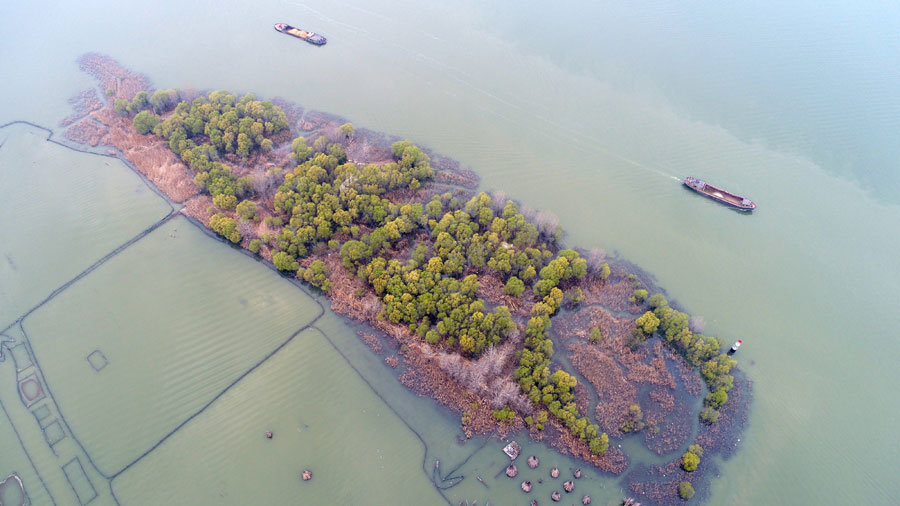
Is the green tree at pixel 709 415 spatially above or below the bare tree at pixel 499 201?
below

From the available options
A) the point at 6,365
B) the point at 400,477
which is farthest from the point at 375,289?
the point at 6,365

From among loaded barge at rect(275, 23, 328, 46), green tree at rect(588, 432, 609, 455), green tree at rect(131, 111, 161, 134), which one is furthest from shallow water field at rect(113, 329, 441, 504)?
loaded barge at rect(275, 23, 328, 46)

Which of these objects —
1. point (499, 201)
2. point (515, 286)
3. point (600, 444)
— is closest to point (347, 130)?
point (499, 201)

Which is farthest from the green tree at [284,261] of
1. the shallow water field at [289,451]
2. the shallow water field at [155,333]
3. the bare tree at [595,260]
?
the bare tree at [595,260]

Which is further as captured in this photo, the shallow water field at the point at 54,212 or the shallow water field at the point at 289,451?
the shallow water field at the point at 54,212

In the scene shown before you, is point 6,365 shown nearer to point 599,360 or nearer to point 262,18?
point 599,360

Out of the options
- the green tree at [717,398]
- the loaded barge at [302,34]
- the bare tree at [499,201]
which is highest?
the loaded barge at [302,34]

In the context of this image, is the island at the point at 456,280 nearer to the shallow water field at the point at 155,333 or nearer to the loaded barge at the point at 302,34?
the shallow water field at the point at 155,333
